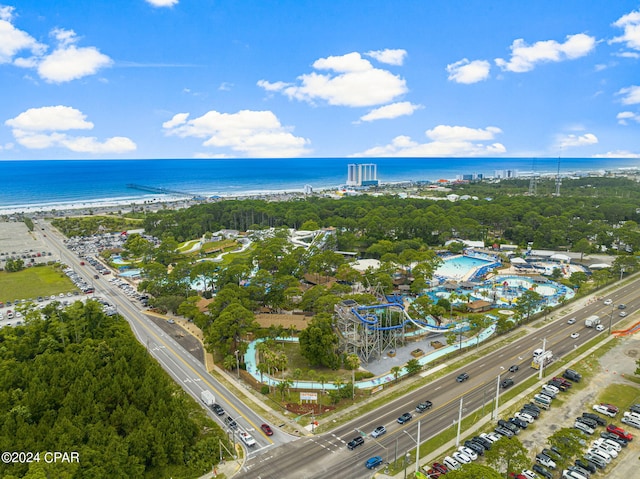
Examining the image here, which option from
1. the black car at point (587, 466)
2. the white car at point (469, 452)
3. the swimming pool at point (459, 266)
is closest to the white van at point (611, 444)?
the black car at point (587, 466)

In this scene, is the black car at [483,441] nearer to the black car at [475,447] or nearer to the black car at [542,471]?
the black car at [475,447]

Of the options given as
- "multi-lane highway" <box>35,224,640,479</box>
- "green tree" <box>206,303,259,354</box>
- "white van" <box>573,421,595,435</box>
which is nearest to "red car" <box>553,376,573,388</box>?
"multi-lane highway" <box>35,224,640,479</box>

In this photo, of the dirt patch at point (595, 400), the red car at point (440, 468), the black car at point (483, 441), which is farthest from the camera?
the black car at point (483, 441)

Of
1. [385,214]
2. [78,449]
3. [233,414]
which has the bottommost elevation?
[233,414]

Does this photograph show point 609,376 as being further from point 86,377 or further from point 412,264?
point 86,377

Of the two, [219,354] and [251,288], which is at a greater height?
[251,288]

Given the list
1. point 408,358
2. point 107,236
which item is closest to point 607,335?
point 408,358
